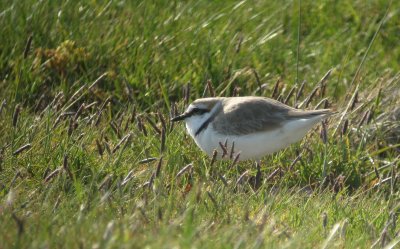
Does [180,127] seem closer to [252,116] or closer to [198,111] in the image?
[198,111]

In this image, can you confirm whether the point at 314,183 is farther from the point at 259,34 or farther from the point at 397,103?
the point at 259,34

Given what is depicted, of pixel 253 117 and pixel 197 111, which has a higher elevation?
pixel 197 111

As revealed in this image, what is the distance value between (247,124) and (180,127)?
2.44 ft

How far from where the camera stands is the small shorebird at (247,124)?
684 centimetres

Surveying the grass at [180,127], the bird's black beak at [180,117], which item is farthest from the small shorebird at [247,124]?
the grass at [180,127]

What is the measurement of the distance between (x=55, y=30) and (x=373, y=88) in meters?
Result: 3.00

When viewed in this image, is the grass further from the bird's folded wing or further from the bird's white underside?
the bird's folded wing

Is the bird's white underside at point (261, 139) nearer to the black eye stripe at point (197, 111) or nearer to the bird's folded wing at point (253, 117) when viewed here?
the bird's folded wing at point (253, 117)

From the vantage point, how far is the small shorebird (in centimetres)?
684

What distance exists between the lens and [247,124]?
22.8 ft

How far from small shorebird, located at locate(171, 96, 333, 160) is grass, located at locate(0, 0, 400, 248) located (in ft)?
0.62

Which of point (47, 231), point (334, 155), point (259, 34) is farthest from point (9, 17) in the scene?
point (47, 231)

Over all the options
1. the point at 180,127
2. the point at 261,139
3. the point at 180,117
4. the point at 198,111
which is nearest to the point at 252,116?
the point at 261,139

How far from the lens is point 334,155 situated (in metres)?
7.21
